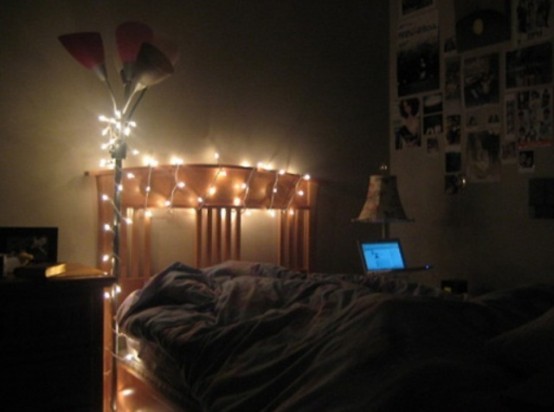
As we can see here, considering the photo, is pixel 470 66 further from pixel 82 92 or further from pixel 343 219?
pixel 82 92

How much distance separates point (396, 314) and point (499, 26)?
6.65 ft

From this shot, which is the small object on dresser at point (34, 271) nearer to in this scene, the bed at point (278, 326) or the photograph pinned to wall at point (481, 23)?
the bed at point (278, 326)

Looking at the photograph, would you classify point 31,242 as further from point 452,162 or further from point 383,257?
point 452,162

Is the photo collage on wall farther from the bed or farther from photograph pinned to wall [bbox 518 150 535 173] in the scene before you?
the bed

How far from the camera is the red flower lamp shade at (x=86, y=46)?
187 cm

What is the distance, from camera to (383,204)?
2619 millimetres

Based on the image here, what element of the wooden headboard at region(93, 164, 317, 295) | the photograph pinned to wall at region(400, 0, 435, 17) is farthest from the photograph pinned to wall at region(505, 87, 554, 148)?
the wooden headboard at region(93, 164, 317, 295)

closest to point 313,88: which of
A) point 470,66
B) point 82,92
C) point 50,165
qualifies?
point 470,66

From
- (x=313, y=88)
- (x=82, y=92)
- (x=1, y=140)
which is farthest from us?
(x=313, y=88)

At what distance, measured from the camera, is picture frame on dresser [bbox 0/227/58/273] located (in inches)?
68.6

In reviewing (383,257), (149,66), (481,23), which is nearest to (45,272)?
(149,66)

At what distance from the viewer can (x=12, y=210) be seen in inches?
78.3

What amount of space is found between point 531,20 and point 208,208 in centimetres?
177

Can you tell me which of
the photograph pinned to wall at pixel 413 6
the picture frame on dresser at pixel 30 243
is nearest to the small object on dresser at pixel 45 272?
the picture frame on dresser at pixel 30 243
